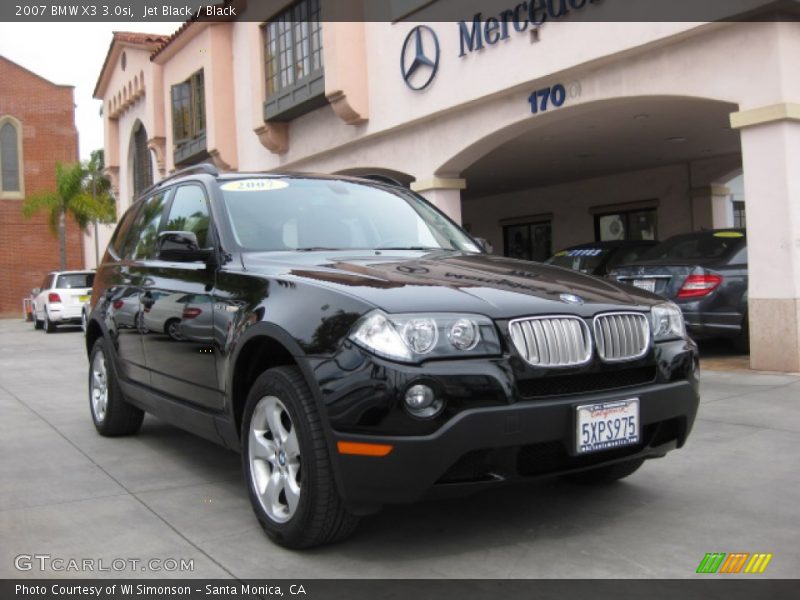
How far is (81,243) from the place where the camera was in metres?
42.6

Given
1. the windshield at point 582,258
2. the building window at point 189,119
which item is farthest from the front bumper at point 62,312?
the windshield at point 582,258

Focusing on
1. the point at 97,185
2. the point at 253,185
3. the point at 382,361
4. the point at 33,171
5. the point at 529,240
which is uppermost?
the point at 33,171

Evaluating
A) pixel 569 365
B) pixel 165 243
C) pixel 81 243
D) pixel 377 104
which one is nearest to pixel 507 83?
pixel 377 104

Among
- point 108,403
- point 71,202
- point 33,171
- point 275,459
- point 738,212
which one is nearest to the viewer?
point 275,459

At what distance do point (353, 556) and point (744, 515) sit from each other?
6.26 ft

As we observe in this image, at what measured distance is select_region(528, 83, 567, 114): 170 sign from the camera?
1050 centimetres

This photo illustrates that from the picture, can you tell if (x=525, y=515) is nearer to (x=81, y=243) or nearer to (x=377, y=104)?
(x=377, y=104)

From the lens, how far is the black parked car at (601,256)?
38.0ft

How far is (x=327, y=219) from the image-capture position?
4641 millimetres

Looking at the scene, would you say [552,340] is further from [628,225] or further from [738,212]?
[738,212]

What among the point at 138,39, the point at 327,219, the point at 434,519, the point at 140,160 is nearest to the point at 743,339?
the point at 327,219

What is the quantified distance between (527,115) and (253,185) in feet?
23.4

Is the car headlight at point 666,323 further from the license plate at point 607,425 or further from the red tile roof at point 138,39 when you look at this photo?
the red tile roof at point 138,39

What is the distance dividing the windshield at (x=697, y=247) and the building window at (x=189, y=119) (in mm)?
13592
